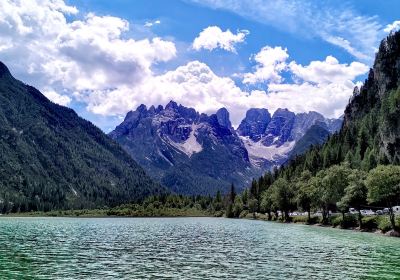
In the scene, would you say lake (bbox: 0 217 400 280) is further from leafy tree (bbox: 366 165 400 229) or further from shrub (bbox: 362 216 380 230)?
shrub (bbox: 362 216 380 230)

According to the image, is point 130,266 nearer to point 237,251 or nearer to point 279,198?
point 237,251

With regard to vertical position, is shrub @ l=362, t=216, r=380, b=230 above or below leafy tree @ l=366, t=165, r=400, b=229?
below

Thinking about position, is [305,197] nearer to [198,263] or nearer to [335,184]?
[335,184]

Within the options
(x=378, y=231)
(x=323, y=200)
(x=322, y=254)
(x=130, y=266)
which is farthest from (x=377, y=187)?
(x=130, y=266)

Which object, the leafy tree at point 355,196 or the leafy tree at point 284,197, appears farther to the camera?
the leafy tree at point 284,197

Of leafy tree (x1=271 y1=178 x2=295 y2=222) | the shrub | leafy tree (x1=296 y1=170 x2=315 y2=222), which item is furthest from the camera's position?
leafy tree (x1=271 y1=178 x2=295 y2=222)

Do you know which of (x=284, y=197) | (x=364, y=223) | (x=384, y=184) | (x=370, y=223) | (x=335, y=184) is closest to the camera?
(x=384, y=184)

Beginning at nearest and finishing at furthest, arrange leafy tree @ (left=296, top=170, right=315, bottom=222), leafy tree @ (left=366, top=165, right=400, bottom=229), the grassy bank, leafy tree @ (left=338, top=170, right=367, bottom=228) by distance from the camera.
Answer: leafy tree @ (left=366, top=165, right=400, bottom=229) < the grassy bank < leafy tree @ (left=338, top=170, right=367, bottom=228) < leafy tree @ (left=296, top=170, right=315, bottom=222)

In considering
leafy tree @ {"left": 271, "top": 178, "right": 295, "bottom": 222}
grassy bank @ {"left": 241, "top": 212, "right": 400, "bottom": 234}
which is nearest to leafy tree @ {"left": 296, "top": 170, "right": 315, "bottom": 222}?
grassy bank @ {"left": 241, "top": 212, "right": 400, "bottom": 234}

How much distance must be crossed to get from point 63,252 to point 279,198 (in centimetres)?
14532

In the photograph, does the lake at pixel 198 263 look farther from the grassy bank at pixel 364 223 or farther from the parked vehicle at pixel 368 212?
the parked vehicle at pixel 368 212

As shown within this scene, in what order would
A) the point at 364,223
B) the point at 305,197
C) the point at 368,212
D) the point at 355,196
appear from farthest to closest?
the point at 305,197, the point at 368,212, the point at 364,223, the point at 355,196

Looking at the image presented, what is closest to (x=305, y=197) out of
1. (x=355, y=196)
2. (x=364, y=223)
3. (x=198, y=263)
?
(x=364, y=223)

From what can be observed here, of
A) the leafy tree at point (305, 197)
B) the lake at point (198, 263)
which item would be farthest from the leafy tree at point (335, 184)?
the lake at point (198, 263)
